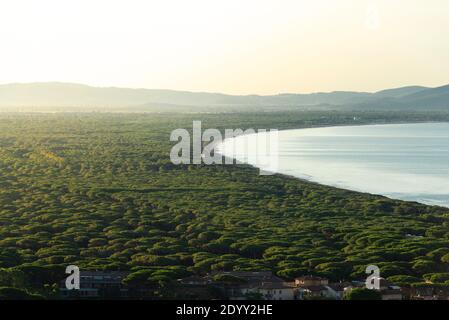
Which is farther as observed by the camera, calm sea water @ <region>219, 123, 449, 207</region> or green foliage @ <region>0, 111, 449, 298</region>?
calm sea water @ <region>219, 123, 449, 207</region>

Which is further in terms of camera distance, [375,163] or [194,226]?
[375,163]

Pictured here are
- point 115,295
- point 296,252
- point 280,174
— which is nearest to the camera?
point 115,295

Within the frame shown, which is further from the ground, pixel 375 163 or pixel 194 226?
pixel 194 226

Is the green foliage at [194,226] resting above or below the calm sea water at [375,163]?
above

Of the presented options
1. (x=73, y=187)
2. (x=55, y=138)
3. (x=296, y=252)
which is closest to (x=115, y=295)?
(x=296, y=252)

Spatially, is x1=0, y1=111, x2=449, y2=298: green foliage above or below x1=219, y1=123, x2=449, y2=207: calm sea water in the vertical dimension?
above

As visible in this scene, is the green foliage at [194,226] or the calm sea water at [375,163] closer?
the green foliage at [194,226]
